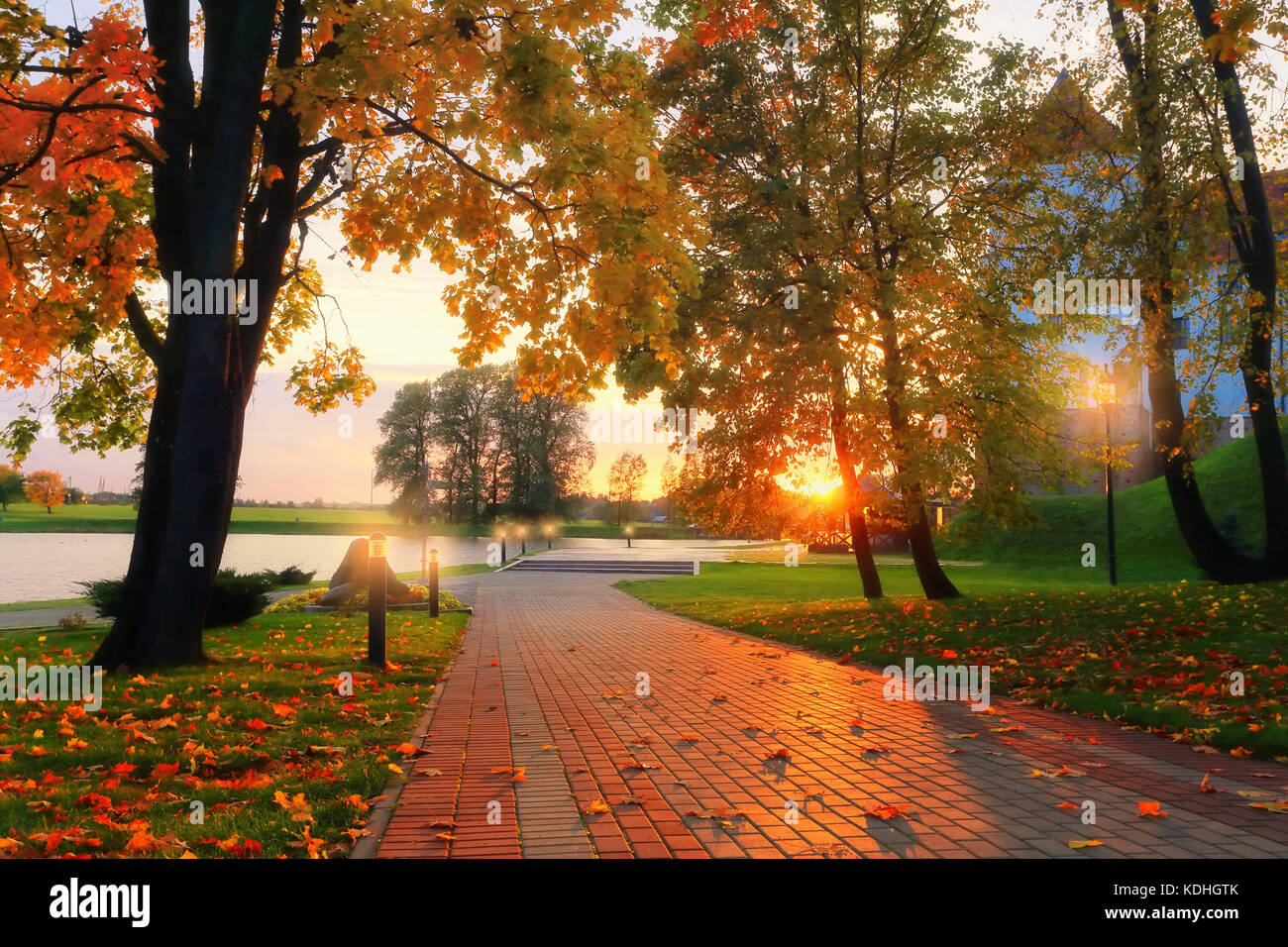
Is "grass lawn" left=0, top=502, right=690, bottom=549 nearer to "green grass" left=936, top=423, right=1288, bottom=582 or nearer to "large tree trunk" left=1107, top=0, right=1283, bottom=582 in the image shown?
"green grass" left=936, top=423, right=1288, bottom=582

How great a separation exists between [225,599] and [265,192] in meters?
7.44

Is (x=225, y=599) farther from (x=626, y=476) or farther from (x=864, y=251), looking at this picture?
(x=626, y=476)

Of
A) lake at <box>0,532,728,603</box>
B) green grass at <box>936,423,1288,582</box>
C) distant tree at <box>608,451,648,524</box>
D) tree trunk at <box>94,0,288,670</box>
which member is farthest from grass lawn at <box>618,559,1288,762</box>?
distant tree at <box>608,451,648,524</box>

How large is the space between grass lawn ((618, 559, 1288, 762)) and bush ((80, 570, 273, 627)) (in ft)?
27.7

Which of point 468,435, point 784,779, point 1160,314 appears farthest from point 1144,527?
point 468,435

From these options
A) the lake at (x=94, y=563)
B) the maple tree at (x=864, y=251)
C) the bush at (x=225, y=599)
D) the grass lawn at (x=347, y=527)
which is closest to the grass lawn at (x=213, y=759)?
the bush at (x=225, y=599)

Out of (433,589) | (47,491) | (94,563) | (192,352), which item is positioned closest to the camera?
(192,352)

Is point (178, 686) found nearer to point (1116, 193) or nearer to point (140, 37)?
point (140, 37)

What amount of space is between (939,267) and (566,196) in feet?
31.0

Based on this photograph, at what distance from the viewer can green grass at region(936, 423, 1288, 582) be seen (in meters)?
30.2

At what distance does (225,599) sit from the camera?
50.7ft

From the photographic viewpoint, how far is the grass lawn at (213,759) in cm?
429
